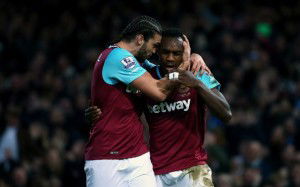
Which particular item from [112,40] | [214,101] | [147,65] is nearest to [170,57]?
[147,65]

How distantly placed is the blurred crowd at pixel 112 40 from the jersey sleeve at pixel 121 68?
4.35 meters

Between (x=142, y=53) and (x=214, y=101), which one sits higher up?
(x=142, y=53)

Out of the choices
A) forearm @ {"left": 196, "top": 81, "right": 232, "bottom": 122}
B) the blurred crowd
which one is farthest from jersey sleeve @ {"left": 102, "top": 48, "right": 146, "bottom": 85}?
the blurred crowd

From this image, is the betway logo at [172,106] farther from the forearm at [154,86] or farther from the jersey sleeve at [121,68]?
the jersey sleeve at [121,68]

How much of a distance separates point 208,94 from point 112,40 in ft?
28.0

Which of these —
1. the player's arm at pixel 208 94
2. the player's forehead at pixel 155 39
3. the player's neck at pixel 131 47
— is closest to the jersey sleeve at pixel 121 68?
the player's neck at pixel 131 47

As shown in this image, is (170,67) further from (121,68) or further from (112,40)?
(112,40)

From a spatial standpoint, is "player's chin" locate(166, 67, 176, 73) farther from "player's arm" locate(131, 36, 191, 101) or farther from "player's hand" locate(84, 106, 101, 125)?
"player's hand" locate(84, 106, 101, 125)

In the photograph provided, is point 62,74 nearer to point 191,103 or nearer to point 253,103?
point 253,103

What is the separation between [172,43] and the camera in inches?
248

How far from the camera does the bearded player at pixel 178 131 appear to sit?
638 centimetres

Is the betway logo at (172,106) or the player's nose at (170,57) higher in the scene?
the player's nose at (170,57)

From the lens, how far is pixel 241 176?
1068cm

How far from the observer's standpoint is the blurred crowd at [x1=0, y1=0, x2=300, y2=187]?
36.3ft
